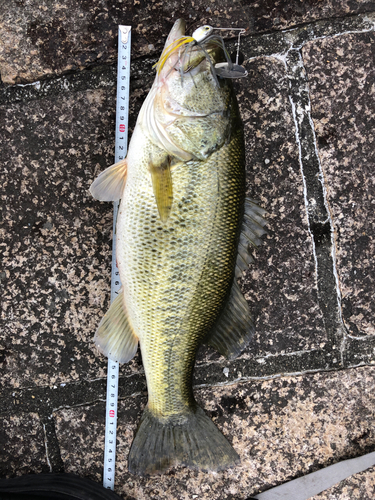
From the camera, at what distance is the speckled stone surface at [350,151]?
1.63 meters

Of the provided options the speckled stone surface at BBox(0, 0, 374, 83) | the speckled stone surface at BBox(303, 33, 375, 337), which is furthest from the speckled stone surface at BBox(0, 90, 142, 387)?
the speckled stone surface at BBox(303, 33, 375, 337)

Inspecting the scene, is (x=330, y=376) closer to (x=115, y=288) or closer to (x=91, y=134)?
(x=115, y=288)

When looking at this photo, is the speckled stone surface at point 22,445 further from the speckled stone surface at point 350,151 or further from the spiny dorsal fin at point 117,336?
the speckled stone surface at point 350,151

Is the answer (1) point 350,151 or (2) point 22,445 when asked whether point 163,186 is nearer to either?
(1) point 350,151

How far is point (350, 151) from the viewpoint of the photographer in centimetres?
166

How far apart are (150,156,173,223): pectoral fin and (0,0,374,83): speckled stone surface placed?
659mm

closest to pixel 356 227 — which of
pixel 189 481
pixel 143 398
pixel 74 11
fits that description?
pixel 143 398

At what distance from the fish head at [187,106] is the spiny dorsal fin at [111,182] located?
0.56 feet

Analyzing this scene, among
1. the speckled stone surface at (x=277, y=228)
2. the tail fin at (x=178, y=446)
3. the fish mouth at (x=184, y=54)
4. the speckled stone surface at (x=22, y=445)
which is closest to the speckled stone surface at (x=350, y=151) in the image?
the speckled stone surface at (x=277, y=228)

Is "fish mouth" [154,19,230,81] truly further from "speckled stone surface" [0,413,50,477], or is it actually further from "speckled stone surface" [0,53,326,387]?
"speckled stone surface" [0,413,50,477]

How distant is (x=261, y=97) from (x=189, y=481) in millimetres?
1729

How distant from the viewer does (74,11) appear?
1575 millimetres

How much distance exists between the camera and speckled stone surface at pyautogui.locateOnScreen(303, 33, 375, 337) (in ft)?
5.36

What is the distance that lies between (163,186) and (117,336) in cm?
60
